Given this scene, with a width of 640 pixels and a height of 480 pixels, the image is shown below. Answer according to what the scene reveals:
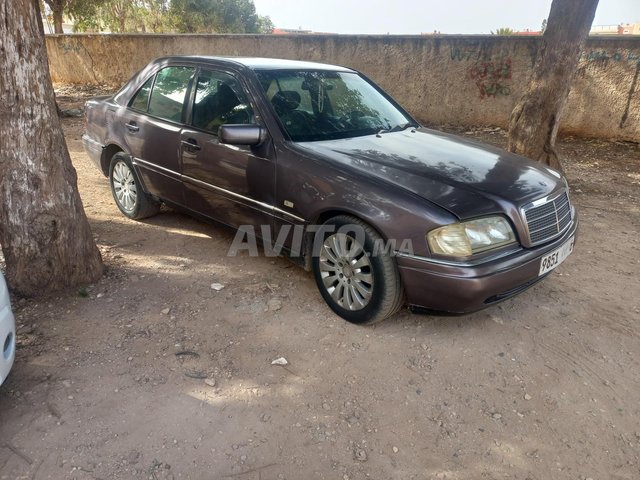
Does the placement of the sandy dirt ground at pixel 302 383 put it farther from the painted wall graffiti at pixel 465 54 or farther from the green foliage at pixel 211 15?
the green foliage at pixel 211 15

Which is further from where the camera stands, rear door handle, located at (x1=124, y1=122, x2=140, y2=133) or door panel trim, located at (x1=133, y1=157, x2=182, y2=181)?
rear door handle, located at (x1=124, y1=122, x2=140, y2=133)

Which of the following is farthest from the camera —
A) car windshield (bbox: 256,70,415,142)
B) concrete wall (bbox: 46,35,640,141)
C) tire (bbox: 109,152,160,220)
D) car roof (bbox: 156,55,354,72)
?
concrete wall (bbox: 46,35,640,141)

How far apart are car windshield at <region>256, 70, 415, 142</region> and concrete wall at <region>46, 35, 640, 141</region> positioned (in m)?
6.21

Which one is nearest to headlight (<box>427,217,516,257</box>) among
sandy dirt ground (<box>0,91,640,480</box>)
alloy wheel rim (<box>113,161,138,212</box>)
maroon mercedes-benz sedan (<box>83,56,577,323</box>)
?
maroon mercedes-benz sedan (<box>83,56,577,323</box>)

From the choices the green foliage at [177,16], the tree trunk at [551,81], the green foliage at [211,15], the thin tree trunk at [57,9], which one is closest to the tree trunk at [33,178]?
the tree trunk at [551,81]

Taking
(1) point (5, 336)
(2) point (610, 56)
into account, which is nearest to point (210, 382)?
(1) point (5, 336)

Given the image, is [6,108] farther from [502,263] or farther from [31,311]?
[502,263]

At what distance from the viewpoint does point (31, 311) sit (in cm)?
321

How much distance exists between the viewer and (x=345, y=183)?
2.95m

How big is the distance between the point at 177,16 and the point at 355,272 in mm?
22396

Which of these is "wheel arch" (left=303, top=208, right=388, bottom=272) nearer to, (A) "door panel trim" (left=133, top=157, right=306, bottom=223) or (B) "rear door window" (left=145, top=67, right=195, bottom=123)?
(A) "door panel trim" (left=133, top=157, right=306, bottom=223)

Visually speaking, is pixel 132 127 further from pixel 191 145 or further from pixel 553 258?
pixel 553 258

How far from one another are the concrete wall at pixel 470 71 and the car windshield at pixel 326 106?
20.4 ft

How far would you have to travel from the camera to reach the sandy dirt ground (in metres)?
2.17
